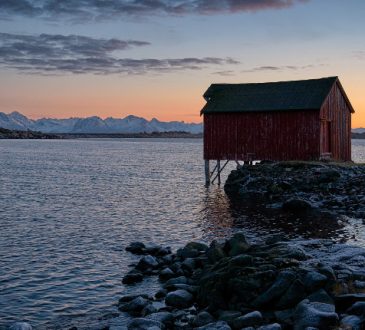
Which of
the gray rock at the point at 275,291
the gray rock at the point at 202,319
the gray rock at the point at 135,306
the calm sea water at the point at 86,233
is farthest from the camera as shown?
the calm sea water at the point at 86,233

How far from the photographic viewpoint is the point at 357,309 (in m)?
11.5

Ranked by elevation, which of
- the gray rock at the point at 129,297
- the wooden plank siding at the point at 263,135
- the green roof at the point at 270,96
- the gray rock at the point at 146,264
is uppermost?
the green roof at the point at 270,96

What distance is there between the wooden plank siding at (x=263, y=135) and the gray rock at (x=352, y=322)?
3210cm

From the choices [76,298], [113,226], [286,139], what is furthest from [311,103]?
[76,298]

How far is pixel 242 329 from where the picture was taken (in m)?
11.6

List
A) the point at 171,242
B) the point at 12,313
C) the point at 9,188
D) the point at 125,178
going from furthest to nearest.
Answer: the point at 125,178 → the point at 9,188 → the point at 171,242 → the point at 12,313

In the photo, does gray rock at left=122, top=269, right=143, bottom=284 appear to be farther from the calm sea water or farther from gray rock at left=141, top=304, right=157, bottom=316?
gray rock at left=141, top=304, right=157, bottom=316

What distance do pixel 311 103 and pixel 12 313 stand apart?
33178 millimetres

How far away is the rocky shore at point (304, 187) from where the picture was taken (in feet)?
104

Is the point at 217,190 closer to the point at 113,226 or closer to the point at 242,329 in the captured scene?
the point at 113,226

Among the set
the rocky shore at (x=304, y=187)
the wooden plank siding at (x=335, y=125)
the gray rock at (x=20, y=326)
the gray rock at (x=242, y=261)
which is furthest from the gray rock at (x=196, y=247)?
the wooden plank siding at (x=335, y=125)

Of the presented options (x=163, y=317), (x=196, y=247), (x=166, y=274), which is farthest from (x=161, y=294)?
(x=196, y=247)

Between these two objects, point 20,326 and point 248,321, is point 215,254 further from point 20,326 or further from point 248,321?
point 20,326

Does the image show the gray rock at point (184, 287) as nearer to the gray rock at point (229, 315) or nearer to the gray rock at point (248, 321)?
the gray rock at point (229, 315)
